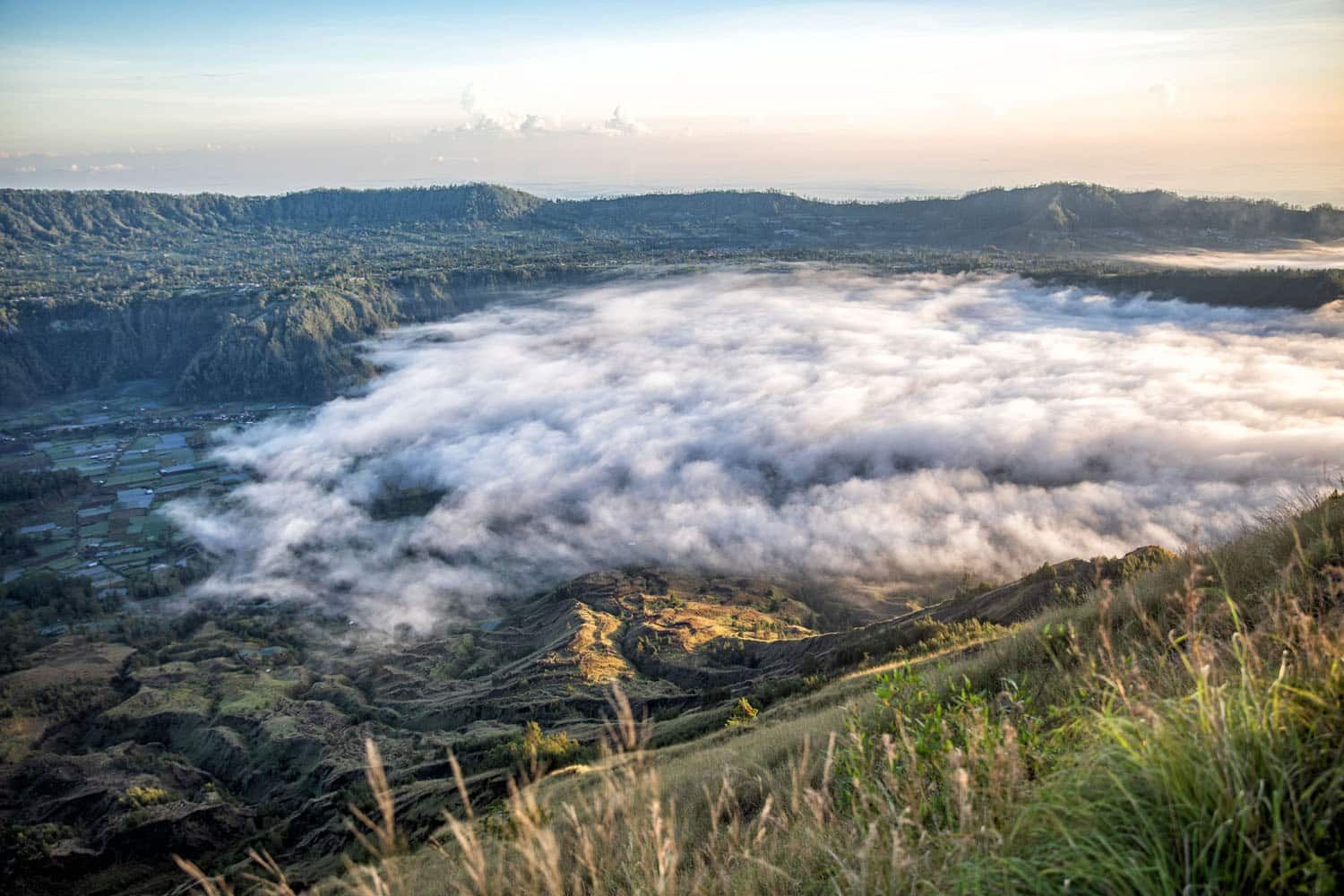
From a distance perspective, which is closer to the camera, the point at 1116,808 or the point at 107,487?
the point at 1116,808

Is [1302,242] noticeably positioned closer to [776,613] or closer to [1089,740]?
[776,613]

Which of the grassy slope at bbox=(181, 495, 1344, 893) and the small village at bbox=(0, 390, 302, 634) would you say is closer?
the grassy slope at bbox=(181, 495, 1344, 893)

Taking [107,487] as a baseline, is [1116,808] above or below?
above

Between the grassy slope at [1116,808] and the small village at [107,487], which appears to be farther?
the small village at [107,487]

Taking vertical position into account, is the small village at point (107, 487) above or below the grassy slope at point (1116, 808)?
below

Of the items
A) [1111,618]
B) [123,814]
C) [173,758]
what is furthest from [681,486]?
[1111,618]

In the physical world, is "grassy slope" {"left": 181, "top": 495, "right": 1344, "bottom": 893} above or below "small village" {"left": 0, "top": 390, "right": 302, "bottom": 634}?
above

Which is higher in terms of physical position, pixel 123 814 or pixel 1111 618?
pixel 1111 618

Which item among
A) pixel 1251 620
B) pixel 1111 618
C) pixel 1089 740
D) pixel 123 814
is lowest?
pixel 123 814

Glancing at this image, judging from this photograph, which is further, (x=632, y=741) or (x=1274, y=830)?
(x=632, y=741)

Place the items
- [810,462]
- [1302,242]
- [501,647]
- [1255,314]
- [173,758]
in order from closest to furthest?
[173,758] < [501,647] < [1255,314] < [810,462] < [1302,242]

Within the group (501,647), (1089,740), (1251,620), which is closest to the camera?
(1089,740)
